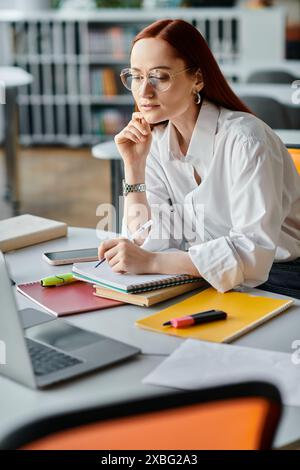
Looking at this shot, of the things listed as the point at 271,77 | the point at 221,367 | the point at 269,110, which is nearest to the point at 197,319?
the point at 221,367

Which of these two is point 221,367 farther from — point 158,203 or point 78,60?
point 78,60

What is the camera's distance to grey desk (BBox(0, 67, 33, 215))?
16.6 ft

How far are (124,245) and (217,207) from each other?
353 mm

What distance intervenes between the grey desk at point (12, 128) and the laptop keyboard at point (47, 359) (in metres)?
3.88

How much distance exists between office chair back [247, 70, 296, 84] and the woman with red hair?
11.0 ft

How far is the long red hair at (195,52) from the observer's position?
183cm

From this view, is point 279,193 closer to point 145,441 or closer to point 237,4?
point 145,441

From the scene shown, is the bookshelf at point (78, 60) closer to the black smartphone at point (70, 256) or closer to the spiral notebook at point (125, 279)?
the black smartphone at point (70, 256)

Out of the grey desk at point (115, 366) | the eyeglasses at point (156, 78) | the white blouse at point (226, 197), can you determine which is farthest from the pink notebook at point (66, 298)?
the eyeglasses at point (156, 78)

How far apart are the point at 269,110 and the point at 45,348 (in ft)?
10.2

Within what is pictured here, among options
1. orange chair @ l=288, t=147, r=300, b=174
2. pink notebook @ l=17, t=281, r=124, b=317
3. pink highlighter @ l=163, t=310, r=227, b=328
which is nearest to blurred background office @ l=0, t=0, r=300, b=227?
orange chair @ l=288, t=147, r=300, b=174

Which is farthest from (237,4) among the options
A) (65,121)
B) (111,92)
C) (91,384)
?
(91,384)

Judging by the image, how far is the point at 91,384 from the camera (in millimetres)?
1199

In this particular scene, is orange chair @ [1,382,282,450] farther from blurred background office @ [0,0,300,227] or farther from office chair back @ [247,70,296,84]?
blurred background office @ [0,0,300,227]
